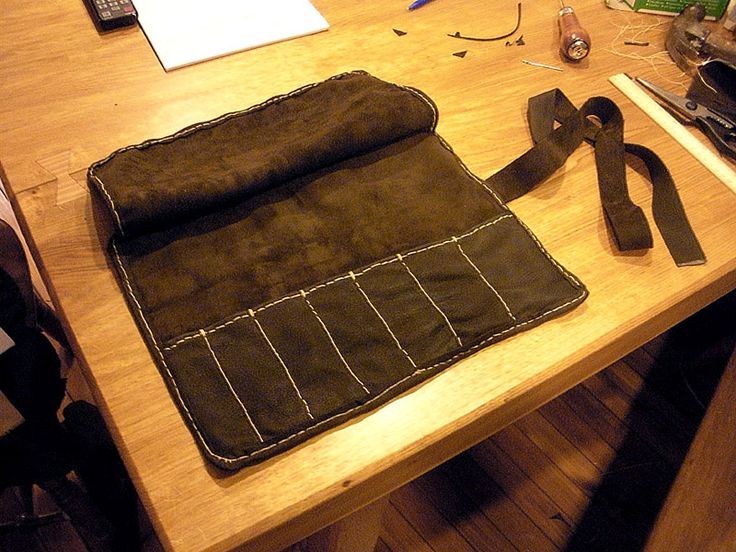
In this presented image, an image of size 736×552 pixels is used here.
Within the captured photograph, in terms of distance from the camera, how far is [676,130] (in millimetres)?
938

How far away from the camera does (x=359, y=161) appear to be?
824 mm

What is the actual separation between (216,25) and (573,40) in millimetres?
530

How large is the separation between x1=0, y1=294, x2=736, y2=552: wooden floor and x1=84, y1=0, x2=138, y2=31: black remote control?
877 mm

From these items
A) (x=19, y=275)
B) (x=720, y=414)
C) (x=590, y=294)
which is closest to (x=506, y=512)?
(x=720, y=414)

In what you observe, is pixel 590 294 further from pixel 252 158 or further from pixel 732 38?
pixel 732 38

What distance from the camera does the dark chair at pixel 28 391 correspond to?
82cm

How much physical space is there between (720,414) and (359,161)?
0.59m

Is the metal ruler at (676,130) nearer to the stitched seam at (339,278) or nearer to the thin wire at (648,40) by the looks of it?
the thin wire at (648,40)

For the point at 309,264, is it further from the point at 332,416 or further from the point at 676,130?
the point at 676,130

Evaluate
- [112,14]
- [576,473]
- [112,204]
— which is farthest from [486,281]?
[576,473]

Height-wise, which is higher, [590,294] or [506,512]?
[590,294]

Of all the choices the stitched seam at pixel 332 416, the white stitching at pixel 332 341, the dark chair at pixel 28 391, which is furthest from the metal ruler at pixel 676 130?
the dark chair at pixel 28 391

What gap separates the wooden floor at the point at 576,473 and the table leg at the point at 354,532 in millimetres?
441

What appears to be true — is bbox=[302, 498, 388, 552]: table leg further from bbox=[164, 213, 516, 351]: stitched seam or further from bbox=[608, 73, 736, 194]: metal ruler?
bbox=[608, 73, 736, 194]: metal ruler
